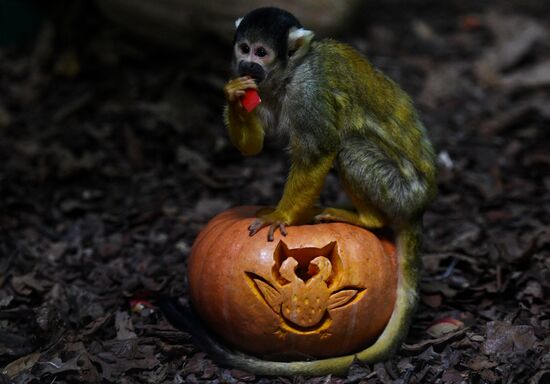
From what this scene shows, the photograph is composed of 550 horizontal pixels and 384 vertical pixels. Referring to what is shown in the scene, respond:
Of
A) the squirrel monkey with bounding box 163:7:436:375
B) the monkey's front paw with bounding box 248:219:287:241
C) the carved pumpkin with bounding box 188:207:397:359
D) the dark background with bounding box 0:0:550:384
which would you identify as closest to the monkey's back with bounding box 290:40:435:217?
the squirrel monkey with bounding box 163:7:436:375

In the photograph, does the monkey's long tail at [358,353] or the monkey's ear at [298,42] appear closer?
the monkey's long tail at [358,353]

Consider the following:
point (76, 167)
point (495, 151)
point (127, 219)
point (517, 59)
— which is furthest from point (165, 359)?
point (517, 59)

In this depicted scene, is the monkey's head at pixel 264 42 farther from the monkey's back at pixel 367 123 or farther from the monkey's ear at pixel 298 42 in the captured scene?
the monkey's back at pixel 367 123

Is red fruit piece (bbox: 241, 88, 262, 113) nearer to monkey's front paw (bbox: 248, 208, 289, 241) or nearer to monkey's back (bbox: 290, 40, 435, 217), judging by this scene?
monkey's back (bbox: 290, 40, 435, 217)

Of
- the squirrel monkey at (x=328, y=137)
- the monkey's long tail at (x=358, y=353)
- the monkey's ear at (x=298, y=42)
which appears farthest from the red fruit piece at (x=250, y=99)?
the monkey's long tail at (x=358, y=353)

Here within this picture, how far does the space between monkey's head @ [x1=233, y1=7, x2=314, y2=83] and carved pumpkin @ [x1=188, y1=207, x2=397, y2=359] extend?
2.71 feet

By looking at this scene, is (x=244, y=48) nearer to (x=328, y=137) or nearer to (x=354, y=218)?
(x=328, y=137)

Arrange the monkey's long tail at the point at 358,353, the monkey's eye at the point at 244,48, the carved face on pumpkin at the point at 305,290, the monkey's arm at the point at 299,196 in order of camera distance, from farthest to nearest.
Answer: the monkey's eye at the point at 244,48, the monkey's arm at the point at 299,196, the monkey's long tail at the point at 358,353, the carved face on pumpkin at the point at 305,290

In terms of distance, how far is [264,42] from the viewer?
416 cm

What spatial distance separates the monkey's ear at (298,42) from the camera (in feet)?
13.9

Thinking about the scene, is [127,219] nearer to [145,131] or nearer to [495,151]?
[145,131]

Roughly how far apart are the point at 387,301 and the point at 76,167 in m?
3.42

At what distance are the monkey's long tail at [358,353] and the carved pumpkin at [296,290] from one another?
0.05 meters

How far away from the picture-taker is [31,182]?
648 cm
